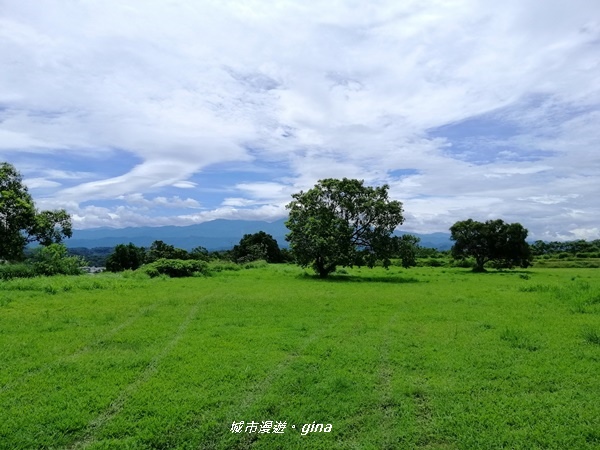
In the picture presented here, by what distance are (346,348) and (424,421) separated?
399 centimetres

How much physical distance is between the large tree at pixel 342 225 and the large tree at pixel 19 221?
18.0 metres

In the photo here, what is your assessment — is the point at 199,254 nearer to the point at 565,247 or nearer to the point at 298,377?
the point at 298,377

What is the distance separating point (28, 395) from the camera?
788 cm

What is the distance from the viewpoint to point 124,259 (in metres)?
56.7

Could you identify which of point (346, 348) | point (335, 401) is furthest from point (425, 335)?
point (335, 401)

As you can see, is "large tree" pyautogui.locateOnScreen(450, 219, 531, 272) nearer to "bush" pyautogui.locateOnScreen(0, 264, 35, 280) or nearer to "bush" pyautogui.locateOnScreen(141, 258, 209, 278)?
"bush" pyautogui.locateOnScreen(141, 258, 209, 278)

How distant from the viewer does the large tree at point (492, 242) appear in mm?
46750

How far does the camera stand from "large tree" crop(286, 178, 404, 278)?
31188 millimetres

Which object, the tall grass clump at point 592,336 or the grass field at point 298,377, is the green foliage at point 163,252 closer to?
the grass field at point 298,377

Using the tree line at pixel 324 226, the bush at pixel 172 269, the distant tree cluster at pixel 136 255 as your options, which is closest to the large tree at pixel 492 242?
the tree line at pixel 324 226

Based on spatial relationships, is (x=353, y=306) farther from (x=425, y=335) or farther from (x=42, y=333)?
(x=42, y=333)

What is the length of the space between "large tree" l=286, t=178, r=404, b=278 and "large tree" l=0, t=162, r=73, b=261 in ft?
59.2

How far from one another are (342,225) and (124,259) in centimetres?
3651

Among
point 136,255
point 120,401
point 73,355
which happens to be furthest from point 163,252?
point 120,401
